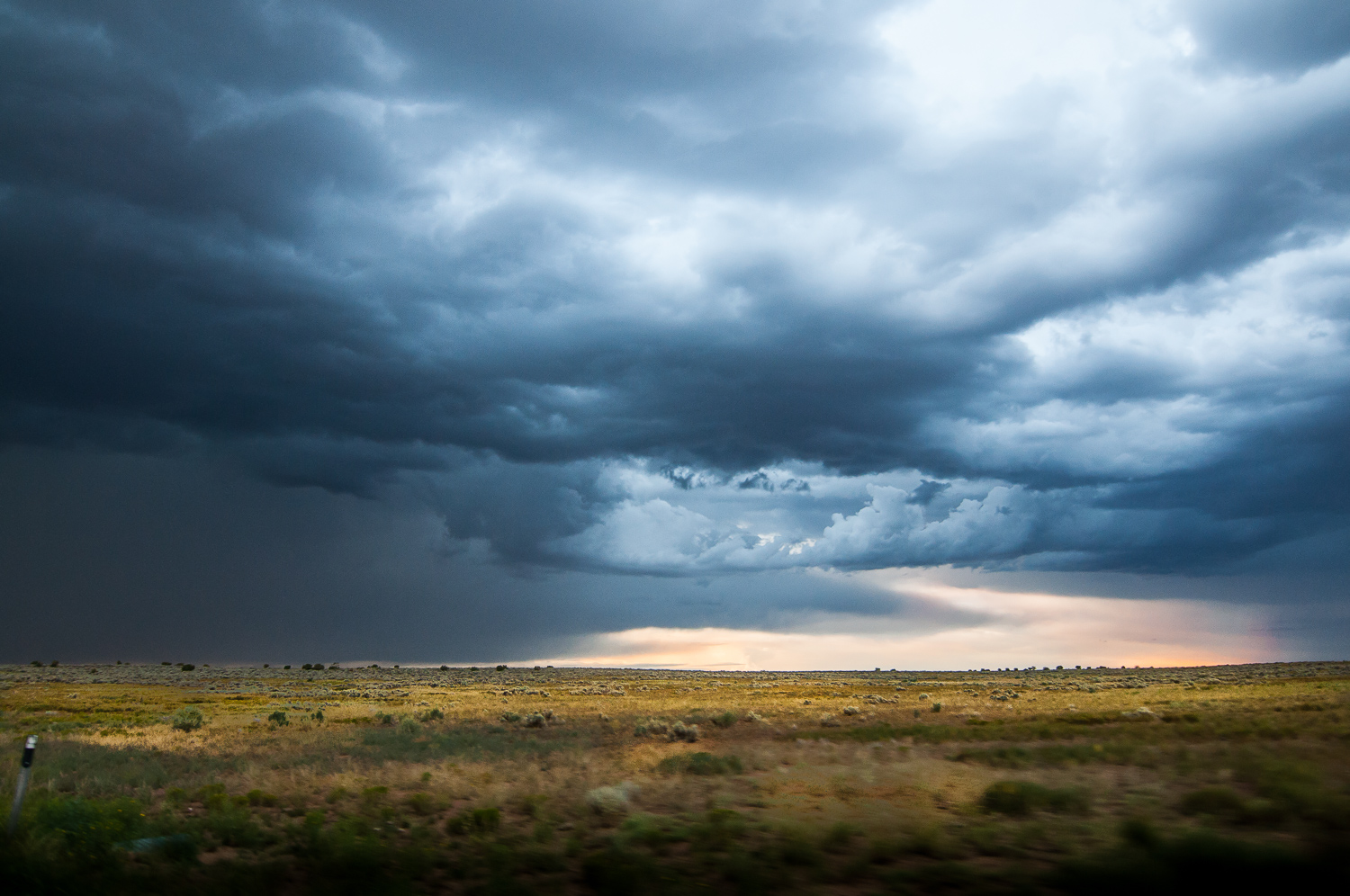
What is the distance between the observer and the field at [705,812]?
9172 mm

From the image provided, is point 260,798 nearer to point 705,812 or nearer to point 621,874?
point 705,812

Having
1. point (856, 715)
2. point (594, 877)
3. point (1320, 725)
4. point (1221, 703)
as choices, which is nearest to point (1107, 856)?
point (594, 877)

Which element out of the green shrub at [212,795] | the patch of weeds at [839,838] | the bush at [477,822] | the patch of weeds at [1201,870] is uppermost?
the patch of weeds at [1201,870]

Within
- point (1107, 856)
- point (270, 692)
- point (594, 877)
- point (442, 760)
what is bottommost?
point (270, 692)

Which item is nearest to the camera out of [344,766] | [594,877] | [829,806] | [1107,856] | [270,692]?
[1107,856]

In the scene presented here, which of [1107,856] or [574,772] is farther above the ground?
[1107,856]

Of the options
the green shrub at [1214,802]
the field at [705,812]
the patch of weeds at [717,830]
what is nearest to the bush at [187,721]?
the field at [705,812]

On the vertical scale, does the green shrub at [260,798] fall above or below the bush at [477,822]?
below

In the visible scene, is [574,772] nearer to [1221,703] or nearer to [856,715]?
[856,715]

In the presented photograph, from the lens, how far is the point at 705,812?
1320 centimetres

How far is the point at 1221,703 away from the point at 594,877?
125ft

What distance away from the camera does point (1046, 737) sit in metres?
25.0

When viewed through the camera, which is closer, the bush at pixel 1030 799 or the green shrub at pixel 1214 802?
the green shrub at pixel 1214 802

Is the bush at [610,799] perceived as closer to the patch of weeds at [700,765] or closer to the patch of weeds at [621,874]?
the patch of weeds at [621,874]
